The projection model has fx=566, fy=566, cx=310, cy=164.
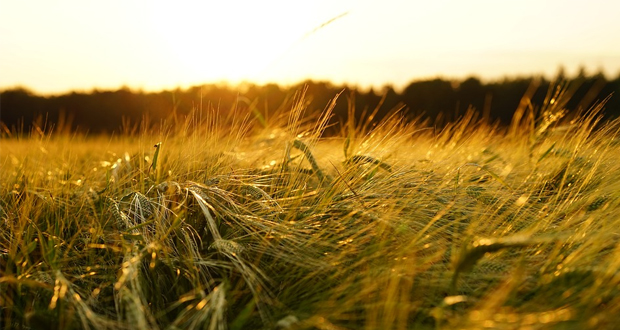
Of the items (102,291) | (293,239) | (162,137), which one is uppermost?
(162,137)

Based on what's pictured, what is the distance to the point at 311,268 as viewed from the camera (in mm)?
1417

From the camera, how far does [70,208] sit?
193 cm

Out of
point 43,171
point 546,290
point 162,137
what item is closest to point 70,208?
point 162,137

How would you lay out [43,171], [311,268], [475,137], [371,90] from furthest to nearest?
[371,90] → [475,137] → [43,171] → [311,268]

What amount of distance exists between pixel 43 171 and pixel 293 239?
1454 mm

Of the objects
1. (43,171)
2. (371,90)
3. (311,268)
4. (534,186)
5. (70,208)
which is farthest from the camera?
(371,90)

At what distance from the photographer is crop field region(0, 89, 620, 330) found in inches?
47.0

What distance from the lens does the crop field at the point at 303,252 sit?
3.92 feet

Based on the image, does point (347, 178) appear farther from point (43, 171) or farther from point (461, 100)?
point (461, 100)

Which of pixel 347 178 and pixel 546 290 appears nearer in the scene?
pixel 546 290

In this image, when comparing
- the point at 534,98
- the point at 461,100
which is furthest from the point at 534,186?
the point at 461,100

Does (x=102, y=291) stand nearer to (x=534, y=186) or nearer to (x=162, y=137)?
(x=162, y=137)

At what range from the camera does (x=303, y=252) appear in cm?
153

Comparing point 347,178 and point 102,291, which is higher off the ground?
point 347,178
